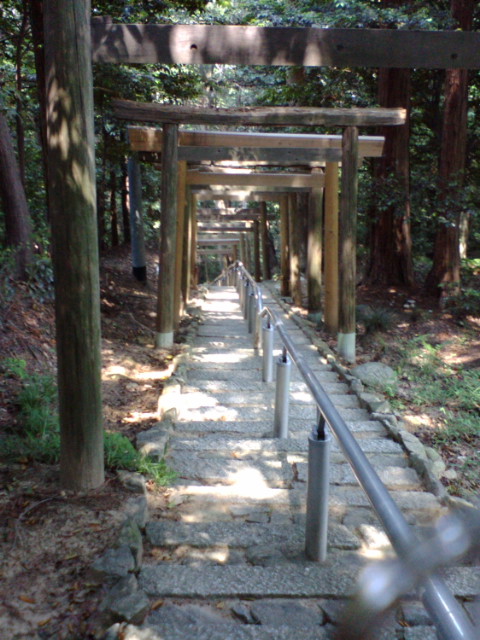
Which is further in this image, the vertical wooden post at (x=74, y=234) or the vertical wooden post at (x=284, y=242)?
the vertical wooden post at (x=284, y=242)

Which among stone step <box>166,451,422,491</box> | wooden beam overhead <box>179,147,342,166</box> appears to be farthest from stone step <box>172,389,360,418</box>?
wooden beam overhead <box>179,147,342,166</box>

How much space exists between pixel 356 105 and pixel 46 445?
10327 millimetres

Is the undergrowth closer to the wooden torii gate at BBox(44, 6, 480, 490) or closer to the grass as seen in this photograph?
the grass

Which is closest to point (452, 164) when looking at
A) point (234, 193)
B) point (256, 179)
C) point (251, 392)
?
point (256, 179)

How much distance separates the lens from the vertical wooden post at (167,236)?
24.3 ft

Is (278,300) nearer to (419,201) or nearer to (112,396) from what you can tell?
(419,201)

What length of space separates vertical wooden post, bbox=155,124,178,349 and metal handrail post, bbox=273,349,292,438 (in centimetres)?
364

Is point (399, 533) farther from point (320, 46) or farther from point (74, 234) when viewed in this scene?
point (320, 46)

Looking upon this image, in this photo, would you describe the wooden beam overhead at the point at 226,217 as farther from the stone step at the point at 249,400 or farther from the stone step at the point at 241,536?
the stone step at the point at 241,536

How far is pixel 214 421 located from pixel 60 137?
2.98 metres

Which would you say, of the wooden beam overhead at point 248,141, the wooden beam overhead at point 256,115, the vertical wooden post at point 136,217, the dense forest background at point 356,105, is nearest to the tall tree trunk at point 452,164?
the dense forest background at point 356,105

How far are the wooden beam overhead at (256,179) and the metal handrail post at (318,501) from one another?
860 cm

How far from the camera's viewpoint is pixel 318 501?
2.70 m

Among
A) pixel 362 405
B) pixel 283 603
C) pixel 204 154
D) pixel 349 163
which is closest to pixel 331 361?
pixel 362 405
